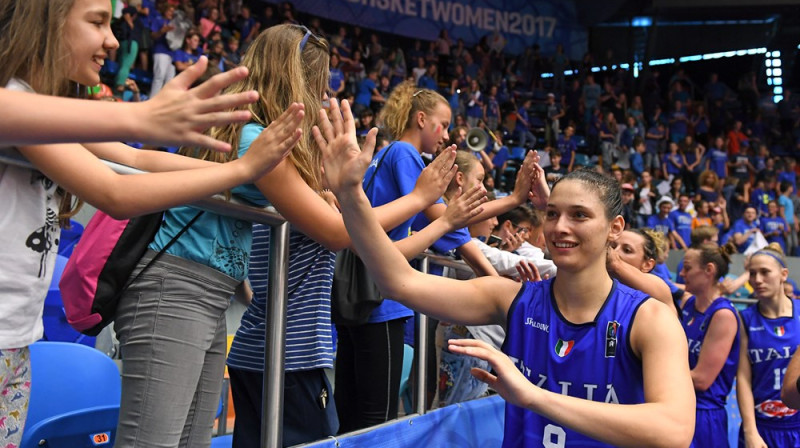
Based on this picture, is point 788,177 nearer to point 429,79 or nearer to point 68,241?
point 429,79

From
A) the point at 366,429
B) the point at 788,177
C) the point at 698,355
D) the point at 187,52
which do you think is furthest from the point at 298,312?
the point at 788,177

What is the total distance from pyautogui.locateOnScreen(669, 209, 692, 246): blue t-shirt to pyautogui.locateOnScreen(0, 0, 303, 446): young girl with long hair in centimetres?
1328

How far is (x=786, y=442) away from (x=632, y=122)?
14.3m

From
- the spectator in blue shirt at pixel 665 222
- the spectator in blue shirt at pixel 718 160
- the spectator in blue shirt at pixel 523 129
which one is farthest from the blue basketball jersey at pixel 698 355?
the spectator in blue shirt at pixel 718 160

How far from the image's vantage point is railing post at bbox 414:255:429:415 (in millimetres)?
3311

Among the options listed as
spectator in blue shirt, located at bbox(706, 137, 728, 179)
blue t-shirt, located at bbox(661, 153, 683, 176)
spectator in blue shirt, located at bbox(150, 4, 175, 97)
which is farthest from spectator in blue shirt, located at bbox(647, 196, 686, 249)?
spectator in blue shirt, located at bbox(150, 4, 175, 97)

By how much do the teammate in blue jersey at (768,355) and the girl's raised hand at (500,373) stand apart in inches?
130

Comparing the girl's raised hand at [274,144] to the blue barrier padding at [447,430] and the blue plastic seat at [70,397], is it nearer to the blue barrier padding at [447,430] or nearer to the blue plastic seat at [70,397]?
the blue barrier padding at [447,430]

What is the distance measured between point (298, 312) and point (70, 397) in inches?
37.7

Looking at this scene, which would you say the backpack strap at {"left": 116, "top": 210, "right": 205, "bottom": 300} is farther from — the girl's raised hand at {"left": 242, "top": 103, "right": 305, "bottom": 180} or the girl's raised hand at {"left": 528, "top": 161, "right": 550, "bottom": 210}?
the girl's raised hand at {"left": 528, "top": 161, "right": 550, "bottom": 210}

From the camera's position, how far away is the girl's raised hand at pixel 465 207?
2.58 meters

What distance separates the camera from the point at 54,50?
1604 millimetres

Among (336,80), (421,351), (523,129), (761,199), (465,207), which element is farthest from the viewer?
(523,129)

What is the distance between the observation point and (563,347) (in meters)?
2.31
